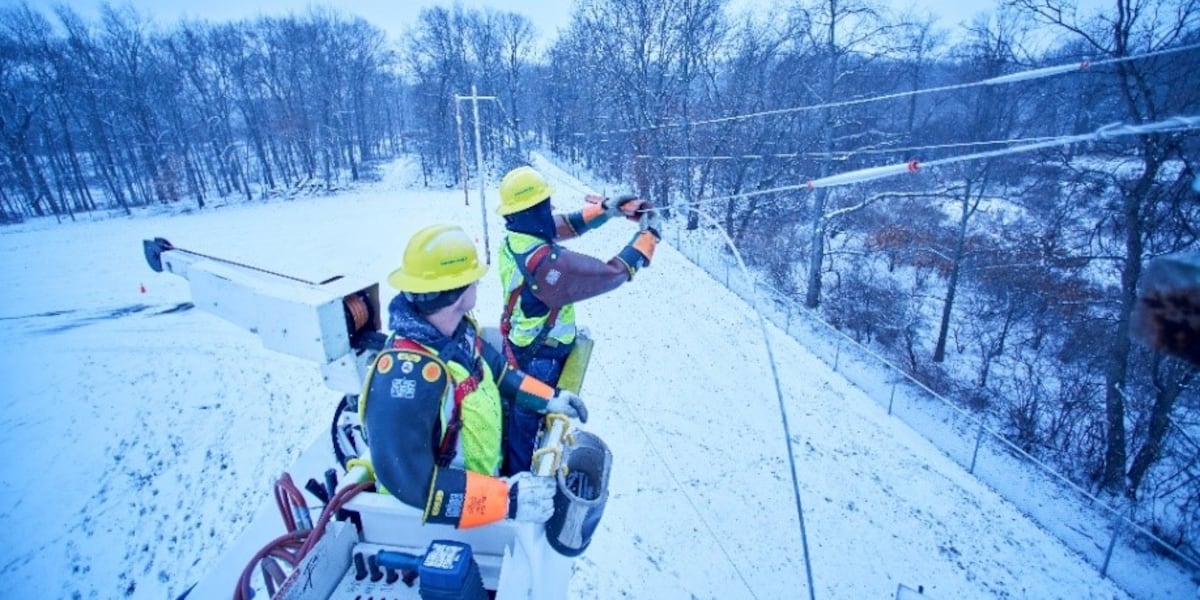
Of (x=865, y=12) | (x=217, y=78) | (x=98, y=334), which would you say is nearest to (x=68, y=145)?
(x=217, y=78)

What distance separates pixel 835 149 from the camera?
70.2 ft

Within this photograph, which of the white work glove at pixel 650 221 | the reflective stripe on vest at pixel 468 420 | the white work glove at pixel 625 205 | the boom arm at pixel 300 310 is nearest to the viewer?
the reflective stripe on vest at pixel 468 420

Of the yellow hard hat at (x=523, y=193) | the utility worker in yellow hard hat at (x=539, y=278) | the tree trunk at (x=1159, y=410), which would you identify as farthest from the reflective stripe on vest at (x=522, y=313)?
the tree trunk at (x=1159, y=410)

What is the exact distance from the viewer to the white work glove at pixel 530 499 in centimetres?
244

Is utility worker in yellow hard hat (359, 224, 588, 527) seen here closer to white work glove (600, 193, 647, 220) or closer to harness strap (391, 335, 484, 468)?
harness strap (391, 335, 484, 468)

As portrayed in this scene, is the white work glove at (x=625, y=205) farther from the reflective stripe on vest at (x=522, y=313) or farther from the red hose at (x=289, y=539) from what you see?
the red hose at (x=289, y=539)

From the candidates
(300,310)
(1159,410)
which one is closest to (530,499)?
(300,310)

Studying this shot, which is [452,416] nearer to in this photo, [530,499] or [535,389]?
[530,499]

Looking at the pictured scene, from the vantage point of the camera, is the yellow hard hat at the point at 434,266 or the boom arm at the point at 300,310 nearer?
the yellow hard hat at the point at 434,266

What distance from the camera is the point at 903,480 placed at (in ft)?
29.2

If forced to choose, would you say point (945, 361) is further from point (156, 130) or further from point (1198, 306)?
point (156, 130)

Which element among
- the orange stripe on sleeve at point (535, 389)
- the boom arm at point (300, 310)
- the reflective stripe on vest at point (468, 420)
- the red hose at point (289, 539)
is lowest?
the red hose at point (289, 539)

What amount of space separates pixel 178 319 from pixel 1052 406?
23.7 m

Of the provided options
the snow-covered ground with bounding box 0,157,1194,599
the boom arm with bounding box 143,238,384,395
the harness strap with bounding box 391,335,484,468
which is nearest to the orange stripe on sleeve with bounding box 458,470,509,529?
the harness strap with bounding box 391,335,484,468
